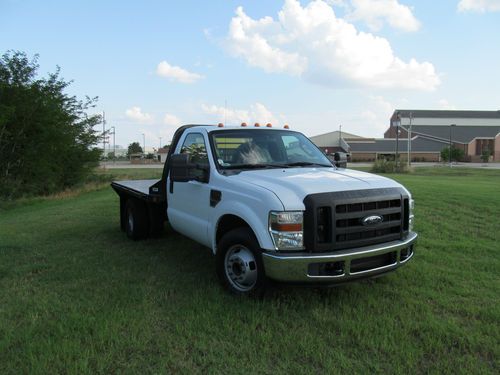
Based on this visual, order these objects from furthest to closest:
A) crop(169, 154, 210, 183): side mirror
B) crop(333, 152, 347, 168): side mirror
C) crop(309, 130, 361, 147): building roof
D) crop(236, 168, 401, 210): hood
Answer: crop(309, 130, 361, 147): building roof
crop(333, 152, 347, 168): side mirror
crop(169, 154, 210, 183): side mirror
crop(236, 168, 401, 210): hood

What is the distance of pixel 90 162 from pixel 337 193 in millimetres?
21559

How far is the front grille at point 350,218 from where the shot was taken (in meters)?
3.87

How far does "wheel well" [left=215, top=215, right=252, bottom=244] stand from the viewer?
4567 mm

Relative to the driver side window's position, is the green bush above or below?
below

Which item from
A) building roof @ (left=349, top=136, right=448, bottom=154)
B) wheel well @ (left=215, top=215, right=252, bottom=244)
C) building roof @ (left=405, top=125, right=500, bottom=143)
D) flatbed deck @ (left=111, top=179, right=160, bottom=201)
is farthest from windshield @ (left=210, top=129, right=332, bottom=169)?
building roof @ (left=405, top=125, right=500, bottom=143)

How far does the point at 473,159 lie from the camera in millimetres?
83312

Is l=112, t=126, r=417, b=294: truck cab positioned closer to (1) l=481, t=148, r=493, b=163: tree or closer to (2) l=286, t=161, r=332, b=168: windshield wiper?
(2) l=286, t=161, r=332, b=168: windshield wiper

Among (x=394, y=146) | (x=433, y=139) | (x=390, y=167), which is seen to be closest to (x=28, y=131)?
(x=390, y=167)

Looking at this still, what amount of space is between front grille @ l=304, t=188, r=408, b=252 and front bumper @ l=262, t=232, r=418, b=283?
0.10 meters

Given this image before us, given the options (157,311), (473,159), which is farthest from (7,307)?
(473,159)

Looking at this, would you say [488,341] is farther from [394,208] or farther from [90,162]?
[90,162]

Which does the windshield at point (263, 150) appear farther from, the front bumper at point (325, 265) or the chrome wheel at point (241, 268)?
the front bumper at point (325, 265)

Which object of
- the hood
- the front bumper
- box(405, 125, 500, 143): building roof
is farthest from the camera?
box(405, 125, 500, 143): building roof

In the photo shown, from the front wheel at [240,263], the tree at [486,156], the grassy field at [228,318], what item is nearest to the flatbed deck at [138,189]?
the grassy field at [228,318]
